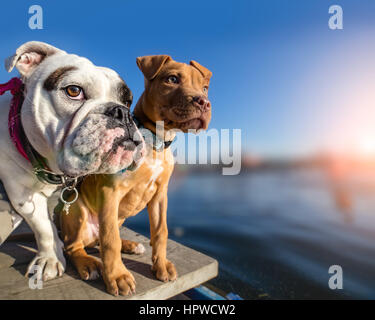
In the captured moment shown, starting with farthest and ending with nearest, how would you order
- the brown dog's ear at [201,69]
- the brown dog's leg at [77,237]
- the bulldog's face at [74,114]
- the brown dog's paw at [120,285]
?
the brown dog's ear at [201,69], the brown dog's leg at [77,237], the brown dog's paw at [120,285], the bulldog's face at [74,114]

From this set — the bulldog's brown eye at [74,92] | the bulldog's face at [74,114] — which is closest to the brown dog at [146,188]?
the bulldog's face at [74,114]

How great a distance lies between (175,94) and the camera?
65.4 inches

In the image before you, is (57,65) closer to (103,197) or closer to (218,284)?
(103,197)

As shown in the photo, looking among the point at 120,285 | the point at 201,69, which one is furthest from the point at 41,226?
the point at 201,69

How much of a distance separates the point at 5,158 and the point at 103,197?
2.47 ft

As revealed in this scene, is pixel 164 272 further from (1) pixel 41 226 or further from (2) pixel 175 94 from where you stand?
(2) pixel 175 94

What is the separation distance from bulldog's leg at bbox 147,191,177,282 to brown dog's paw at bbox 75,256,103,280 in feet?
1.34

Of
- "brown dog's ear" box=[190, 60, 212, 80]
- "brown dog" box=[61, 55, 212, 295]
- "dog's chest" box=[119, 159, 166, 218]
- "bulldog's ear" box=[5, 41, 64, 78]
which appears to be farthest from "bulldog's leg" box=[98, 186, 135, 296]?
"brown dog's ear" box=[190, 60, 212, 80]

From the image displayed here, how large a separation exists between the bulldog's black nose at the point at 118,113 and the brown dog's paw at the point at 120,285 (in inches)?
40.2

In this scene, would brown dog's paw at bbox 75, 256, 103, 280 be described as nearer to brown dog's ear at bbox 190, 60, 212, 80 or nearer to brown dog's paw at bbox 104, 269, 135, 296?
brown dog's paw at bbox 104, 269, 135, 296

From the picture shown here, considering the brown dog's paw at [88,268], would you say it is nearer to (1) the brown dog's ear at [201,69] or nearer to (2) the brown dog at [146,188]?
(2) the brown dog at [146,188]

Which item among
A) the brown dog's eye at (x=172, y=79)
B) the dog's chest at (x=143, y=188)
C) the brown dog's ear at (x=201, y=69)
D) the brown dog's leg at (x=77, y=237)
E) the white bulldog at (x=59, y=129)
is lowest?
the brown dog's leg at (x=77, y=237)

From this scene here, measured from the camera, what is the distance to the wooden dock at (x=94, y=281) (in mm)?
1522

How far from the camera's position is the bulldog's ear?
147 centimetres
